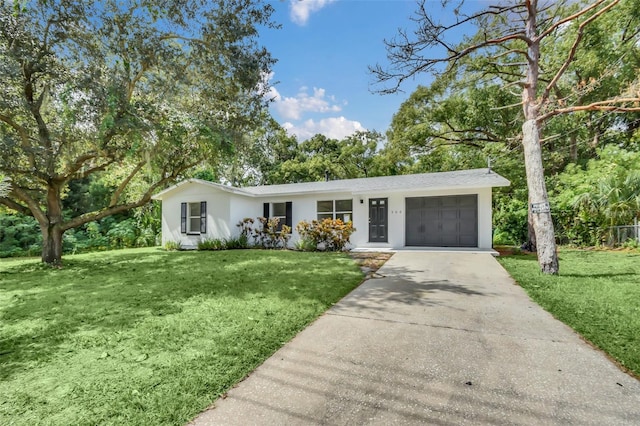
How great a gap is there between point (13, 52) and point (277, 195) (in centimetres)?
864

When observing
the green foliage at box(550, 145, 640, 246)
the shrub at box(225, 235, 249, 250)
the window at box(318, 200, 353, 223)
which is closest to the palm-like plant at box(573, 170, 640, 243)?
the green foliage at box(550, 145, 640, 246)

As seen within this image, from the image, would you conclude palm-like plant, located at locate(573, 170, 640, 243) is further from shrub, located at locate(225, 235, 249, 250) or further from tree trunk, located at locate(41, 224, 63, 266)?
tree trunk, located at locate(41, 224, 63, 266)

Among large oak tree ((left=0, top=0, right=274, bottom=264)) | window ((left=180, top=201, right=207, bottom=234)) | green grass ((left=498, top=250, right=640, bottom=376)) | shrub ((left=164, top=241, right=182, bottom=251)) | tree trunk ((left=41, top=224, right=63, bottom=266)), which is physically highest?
large oak tree ((left=0, top=0, right=274, bottom=264))

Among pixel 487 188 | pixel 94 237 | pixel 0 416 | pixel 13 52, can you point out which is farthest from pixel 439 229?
pixel 94 237

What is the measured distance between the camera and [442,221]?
36.9 feet

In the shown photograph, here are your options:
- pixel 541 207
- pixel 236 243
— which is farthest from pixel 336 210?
pixel 541 207

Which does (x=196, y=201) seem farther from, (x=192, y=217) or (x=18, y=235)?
(x=18, y=235)

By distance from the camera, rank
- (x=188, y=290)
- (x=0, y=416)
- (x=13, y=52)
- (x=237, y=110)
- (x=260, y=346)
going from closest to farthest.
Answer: (x=0, y=416) → (x=260, y=346) → (x=188, y=290) → (x=13, y=52) → (x=237, y=110)

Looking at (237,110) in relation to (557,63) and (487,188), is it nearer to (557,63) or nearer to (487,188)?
(487,188)

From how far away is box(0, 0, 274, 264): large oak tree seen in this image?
20.8 feet

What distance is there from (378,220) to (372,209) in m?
0.50

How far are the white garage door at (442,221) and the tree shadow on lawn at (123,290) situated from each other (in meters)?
4.57

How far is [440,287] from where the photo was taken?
5.34 m

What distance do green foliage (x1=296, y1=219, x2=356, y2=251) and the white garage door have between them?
96.7 inches
